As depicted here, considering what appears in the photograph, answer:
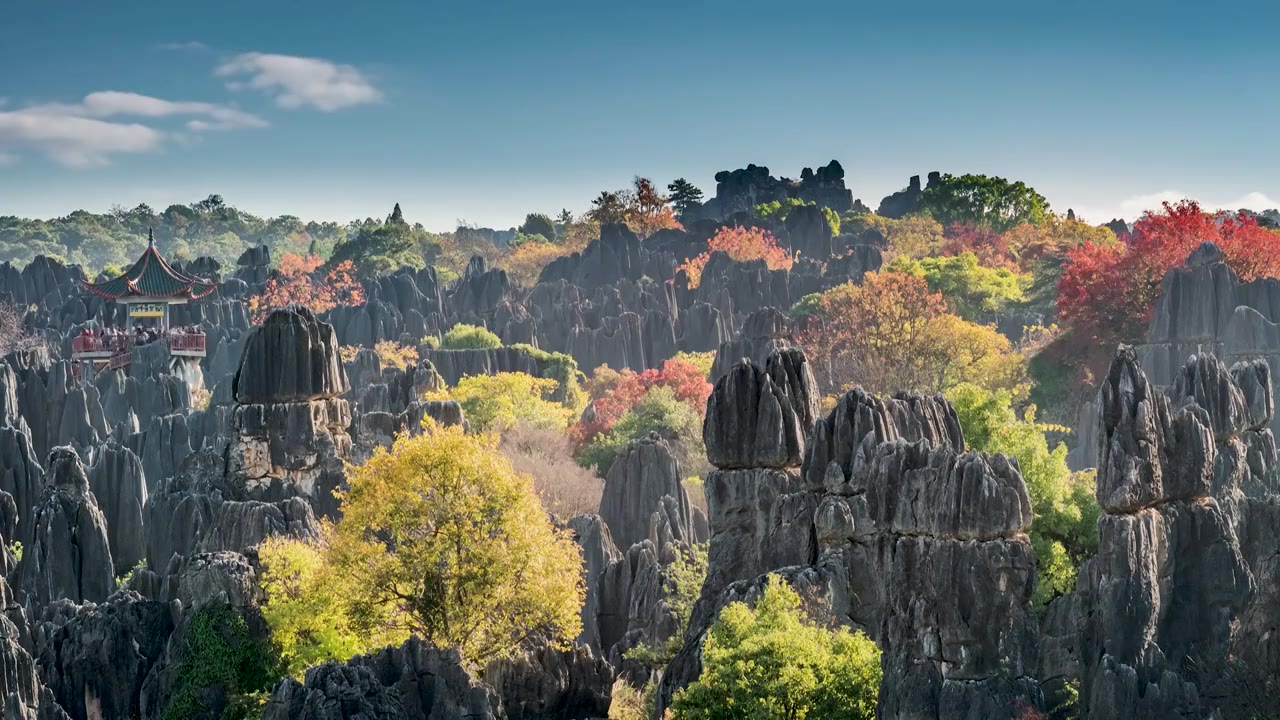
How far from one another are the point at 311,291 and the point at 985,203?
165 ft

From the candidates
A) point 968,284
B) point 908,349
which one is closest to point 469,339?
point 968,284

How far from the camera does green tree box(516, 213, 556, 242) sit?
164625 millimetres

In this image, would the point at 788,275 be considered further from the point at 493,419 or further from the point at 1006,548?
the point at 1006,548

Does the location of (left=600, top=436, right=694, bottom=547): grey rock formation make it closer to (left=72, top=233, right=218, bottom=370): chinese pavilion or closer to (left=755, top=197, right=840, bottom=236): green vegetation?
(left=72, top=233, right=218, bottom=370): chinese pavilion

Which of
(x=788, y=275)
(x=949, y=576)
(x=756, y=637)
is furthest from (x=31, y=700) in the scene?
(x=788, y=275)

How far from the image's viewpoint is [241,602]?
35438 millimetres

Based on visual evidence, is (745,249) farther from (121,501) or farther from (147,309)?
(121,501)

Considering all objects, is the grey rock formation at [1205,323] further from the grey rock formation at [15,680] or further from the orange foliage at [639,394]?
the grey rock formation at [15,680]

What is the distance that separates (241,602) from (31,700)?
704 centimetres

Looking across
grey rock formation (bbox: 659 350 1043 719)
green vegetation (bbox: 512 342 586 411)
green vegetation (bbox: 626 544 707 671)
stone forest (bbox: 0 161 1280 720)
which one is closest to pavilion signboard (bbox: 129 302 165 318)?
green vegetation (bbox: 512 342 586 411)

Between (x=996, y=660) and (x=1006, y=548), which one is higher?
(x=1006, y=548)

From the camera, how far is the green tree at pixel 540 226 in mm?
164625

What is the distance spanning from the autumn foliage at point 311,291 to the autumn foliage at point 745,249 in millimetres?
24766

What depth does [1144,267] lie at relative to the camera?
65438 millimetres
